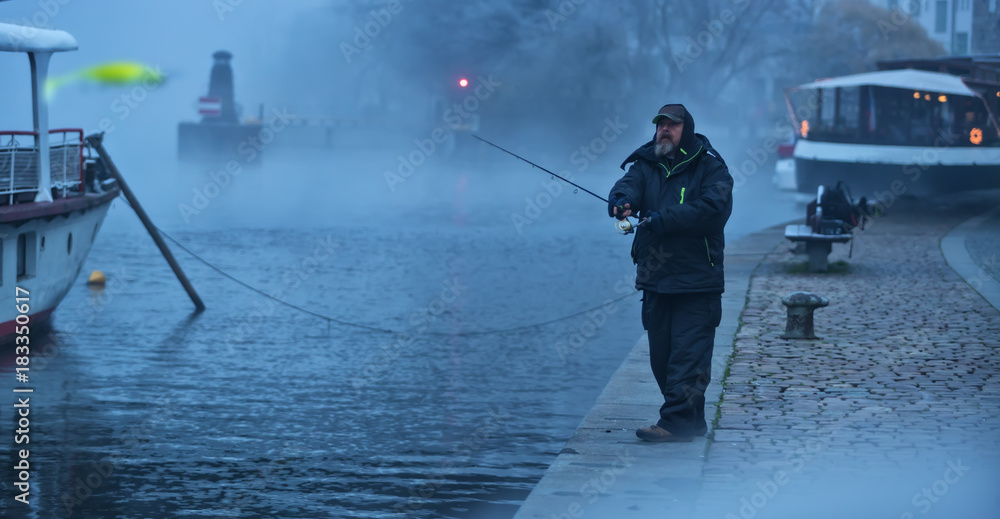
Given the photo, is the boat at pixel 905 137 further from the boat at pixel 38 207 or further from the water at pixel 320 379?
the boat at pixel 38 207

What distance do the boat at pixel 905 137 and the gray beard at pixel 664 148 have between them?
2708 centimetres

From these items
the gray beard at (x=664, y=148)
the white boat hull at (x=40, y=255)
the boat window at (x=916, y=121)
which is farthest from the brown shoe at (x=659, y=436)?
the boat window at (x=916, y=121)

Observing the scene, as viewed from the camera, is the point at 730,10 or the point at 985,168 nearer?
the point at 985,168

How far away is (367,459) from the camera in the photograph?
9.38 metres

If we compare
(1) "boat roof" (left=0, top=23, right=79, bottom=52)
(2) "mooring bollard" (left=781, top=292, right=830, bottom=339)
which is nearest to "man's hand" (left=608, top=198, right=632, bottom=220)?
(2) "mooring bollard" (left=781, top=292, right=830, bottom=339)

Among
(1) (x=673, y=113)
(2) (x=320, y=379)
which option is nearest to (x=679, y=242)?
(1) (x=673, y=113)

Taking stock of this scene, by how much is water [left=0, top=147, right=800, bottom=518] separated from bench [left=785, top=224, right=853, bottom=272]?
8.82ft

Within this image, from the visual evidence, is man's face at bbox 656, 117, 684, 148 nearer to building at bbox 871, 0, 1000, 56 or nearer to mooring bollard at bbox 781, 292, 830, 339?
mooring bollard at bbox 781, 292, 830, 339

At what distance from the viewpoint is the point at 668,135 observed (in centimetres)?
667

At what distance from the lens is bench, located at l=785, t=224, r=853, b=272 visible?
52.9 ft

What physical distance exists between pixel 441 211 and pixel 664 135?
30.6m

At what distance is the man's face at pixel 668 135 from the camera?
666cm

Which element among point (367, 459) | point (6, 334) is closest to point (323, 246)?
point (6, 334)

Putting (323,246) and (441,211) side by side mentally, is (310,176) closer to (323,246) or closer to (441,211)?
(441,211)
